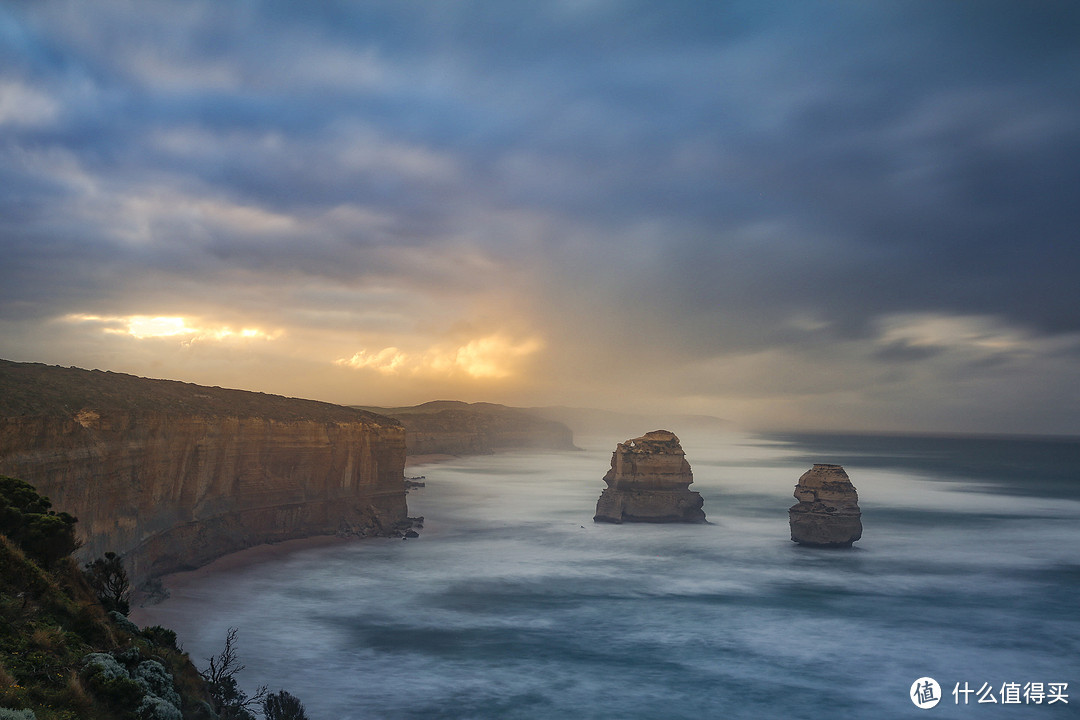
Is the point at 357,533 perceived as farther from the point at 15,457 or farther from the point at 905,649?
the point at 905,649

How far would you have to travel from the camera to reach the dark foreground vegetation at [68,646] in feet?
38.6

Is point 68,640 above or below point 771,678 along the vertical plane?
above

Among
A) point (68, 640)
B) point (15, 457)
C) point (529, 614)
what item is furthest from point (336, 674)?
point (68, 640)

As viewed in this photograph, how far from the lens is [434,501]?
87625 millimetres

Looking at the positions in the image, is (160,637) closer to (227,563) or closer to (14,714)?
(14,714)

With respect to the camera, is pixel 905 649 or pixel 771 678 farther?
pixel 905 649

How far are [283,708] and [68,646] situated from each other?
42.5 ft

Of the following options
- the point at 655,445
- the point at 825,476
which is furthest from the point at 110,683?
the point at 655,445

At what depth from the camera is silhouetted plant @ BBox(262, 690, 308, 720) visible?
2417 centimetres

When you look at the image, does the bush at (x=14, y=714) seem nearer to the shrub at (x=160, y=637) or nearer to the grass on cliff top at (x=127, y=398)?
the shrub at (x=160, y=637)

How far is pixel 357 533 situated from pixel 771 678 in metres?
38.9

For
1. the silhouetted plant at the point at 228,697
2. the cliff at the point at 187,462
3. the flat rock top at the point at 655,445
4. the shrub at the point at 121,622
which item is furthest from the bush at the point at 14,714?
the flat rock top at the point at 655,445

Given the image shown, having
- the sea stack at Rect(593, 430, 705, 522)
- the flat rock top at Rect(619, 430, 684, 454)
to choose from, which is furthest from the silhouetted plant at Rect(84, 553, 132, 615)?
the sea stack at Rect(593, 430, 705, 522)

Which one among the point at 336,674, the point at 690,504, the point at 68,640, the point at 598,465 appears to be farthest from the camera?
the point at 598,465
